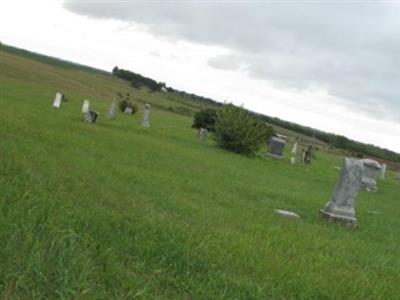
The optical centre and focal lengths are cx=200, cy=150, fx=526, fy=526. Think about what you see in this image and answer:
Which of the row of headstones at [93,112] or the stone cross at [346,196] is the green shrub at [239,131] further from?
the stone cross at [346,196]

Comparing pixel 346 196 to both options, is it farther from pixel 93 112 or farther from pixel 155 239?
pixel 93 112

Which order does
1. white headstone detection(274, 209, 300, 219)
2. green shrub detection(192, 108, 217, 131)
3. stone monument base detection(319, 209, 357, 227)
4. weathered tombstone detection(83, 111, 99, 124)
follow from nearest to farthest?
white headstone detection(274, 209, 300, 219) → stone monument base detection(319, 209, 357, 227) → weathered tombstone detection(83, 111, 99, 124) → green shrub detection(192, 108, 217, 131)

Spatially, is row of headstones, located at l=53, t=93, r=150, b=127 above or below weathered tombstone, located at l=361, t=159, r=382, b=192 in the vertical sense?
below

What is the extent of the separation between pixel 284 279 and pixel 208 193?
197 inches

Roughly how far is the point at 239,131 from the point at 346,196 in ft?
41.5

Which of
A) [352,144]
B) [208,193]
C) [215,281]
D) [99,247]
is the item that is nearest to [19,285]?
[99,247]

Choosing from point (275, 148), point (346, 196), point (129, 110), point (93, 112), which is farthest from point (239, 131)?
point (129, 110)

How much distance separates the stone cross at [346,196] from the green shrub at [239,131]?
1217 centimetres

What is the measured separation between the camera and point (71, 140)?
1362cm

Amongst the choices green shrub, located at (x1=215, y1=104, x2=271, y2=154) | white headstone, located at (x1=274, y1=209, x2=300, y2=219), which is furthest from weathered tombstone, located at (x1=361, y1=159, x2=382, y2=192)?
white headstone, located at (x1=274, y1=209, x2=300, y2=219)

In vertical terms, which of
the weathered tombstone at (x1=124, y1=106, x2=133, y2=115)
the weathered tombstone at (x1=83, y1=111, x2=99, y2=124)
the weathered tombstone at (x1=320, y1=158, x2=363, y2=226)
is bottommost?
the weathered tombstone at (x1=124, y1=106, x2=133, y2=115)

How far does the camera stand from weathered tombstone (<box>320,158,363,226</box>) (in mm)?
11172

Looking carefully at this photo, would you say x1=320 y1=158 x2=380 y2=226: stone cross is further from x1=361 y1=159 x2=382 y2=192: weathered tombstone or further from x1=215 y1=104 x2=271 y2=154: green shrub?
x1=215 y1=104 x2=271 y2=154: green shrub

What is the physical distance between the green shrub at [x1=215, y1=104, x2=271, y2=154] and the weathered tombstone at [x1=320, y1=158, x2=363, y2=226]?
39.9ft
